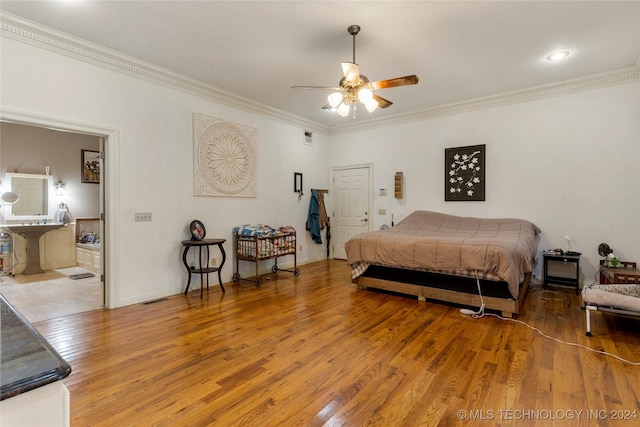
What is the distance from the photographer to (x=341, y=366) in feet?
7.58

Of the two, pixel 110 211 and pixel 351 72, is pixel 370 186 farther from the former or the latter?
pixel 110 211

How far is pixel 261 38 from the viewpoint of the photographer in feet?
10.5

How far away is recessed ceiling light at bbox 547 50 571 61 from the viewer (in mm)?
3502

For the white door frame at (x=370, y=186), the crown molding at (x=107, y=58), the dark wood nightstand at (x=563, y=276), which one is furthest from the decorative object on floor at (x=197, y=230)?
the dark wood nightstand at (x=563, y=276)

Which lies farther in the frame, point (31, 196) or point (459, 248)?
point (31, 196)

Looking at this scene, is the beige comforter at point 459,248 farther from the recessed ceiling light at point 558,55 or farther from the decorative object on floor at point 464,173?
the recessed ceiling light at point 558,55

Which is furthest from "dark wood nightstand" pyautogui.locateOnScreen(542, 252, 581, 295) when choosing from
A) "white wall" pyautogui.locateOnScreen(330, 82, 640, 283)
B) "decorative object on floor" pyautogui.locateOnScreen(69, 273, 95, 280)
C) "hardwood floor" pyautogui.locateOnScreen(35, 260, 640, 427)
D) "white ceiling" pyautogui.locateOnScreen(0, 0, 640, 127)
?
"decorative object on floor" pyautogui.locateOnScreen(69, 273, 95, 280)

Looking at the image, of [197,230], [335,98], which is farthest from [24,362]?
[197,230]

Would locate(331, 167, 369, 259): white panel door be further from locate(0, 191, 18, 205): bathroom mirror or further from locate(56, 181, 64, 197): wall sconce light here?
locate(0, 191, 18, 205): bathroom mirror

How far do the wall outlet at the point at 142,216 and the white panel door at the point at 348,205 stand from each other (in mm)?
3791

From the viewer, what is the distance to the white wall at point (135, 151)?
3.08 meters

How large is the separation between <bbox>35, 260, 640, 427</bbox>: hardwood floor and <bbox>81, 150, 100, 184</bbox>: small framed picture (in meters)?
4.15

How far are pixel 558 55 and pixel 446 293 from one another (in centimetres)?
300

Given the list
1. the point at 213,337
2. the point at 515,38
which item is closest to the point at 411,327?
the point at 213,337
